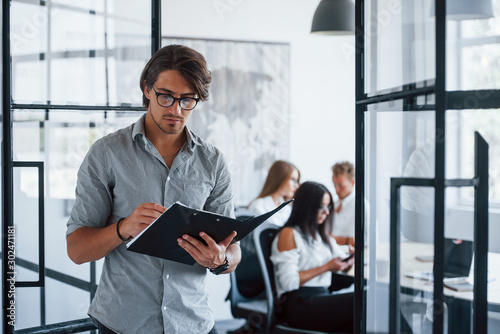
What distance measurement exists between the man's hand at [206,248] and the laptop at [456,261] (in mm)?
462

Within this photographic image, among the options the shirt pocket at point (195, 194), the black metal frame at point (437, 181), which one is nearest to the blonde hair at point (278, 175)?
the black metal frame at point (437, 181)

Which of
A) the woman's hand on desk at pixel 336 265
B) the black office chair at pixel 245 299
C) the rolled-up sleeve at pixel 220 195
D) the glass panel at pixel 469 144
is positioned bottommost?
the black office chair at pixel 245 299

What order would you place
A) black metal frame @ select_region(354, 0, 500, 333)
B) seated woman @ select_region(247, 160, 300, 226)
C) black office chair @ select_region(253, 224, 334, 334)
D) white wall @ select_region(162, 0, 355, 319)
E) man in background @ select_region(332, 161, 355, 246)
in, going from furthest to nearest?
white wall @ select_region(162, 0, 355, 319)
seated woman @ select_region(247, 160, 300, 226)
man in background @ select_region(332, 161, 355, 246)
black office chair @ select_region(253, 224, 334, 334)
black metal frame @ select_region(354, 0, 500, 333)

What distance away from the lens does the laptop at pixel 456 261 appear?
1.41 m

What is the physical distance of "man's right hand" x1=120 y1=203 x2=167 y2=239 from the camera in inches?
58.5

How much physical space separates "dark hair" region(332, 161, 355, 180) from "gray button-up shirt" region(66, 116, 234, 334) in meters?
3.05

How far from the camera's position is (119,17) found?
2443 mm

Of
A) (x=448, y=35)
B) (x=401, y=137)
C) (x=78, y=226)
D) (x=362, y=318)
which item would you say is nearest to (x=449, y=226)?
(x=401, y=137)

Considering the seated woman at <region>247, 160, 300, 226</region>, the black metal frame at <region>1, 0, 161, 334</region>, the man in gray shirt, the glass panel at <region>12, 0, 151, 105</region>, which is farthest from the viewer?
the seated woman at <region>247, 160, 300, 226</region>

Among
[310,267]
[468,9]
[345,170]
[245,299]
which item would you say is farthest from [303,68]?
[468,9]

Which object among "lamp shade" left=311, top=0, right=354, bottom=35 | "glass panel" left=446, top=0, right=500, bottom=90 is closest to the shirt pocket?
"glass panel" left=446, top=0, right=500, bottom=90

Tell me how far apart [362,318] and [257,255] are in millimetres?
1445

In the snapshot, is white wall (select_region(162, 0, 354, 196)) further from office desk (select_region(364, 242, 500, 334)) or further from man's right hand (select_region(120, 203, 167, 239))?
office desk (select_region(364, 242, 500, 334))

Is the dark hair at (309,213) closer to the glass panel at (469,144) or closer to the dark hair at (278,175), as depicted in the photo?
the dark hair at (278,175)
